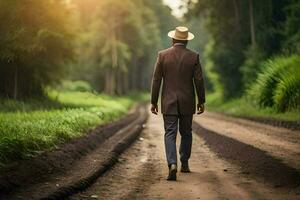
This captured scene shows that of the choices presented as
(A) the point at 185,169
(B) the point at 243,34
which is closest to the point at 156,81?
(A) the point at 185,169

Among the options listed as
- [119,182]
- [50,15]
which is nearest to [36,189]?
[119,182]

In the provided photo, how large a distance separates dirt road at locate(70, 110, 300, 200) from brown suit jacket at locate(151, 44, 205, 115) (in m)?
1.24

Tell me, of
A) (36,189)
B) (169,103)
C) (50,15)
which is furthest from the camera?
(50,15)

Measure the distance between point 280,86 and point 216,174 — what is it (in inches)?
585

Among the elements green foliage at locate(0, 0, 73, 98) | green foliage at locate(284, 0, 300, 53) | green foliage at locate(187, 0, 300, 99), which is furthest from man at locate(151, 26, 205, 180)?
green foliage at locate(284, 0, 300, 53)

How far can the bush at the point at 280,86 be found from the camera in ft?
74.8

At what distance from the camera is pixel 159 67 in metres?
9.73

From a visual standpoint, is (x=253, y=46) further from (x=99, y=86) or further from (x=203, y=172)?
(x=99, y=86)

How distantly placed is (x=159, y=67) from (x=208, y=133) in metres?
8.17

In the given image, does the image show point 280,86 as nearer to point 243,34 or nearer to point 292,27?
point 292,27

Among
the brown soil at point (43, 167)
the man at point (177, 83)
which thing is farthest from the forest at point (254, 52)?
the man at point (177, 83)

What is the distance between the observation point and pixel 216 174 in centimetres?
951

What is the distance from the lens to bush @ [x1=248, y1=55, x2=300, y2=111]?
2281 centimetres

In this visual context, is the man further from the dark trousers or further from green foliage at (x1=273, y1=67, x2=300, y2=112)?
green foliage at (x1=273, y1=67, x2=300, y2=112)
